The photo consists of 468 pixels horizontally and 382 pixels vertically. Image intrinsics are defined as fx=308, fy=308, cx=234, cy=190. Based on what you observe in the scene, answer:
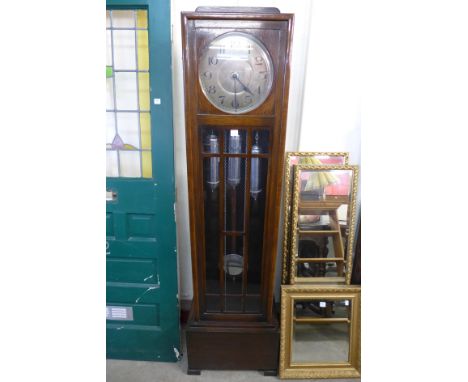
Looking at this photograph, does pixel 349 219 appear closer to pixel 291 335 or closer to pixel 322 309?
pixel 322 309

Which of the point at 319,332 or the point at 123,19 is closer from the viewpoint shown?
the point at 123,19

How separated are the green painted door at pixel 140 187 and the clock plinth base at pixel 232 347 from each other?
0.16 metres

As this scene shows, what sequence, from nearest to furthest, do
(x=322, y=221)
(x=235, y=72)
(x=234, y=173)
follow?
(x=235, y=72), (x=234, y=173), (x=322, y=221)

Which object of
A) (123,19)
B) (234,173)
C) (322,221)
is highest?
(123,19)

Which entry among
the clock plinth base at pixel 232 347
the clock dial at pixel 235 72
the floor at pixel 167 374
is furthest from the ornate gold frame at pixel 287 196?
the floor at pixel 167 374

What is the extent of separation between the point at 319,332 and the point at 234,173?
3.20 ft

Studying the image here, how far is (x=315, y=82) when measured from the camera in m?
1.50

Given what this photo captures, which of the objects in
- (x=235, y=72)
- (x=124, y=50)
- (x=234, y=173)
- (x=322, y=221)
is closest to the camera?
(x=235, y=72)

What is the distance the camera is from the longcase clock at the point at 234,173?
1144mm

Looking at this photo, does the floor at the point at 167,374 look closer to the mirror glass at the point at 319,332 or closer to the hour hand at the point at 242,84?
the mirror glass at the point at 319,332

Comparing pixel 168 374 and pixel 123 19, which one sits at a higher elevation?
pixel 123 19

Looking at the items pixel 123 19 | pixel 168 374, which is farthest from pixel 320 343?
pixel 123 19

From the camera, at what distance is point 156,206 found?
149 centimetres

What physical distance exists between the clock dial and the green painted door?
272 mm
